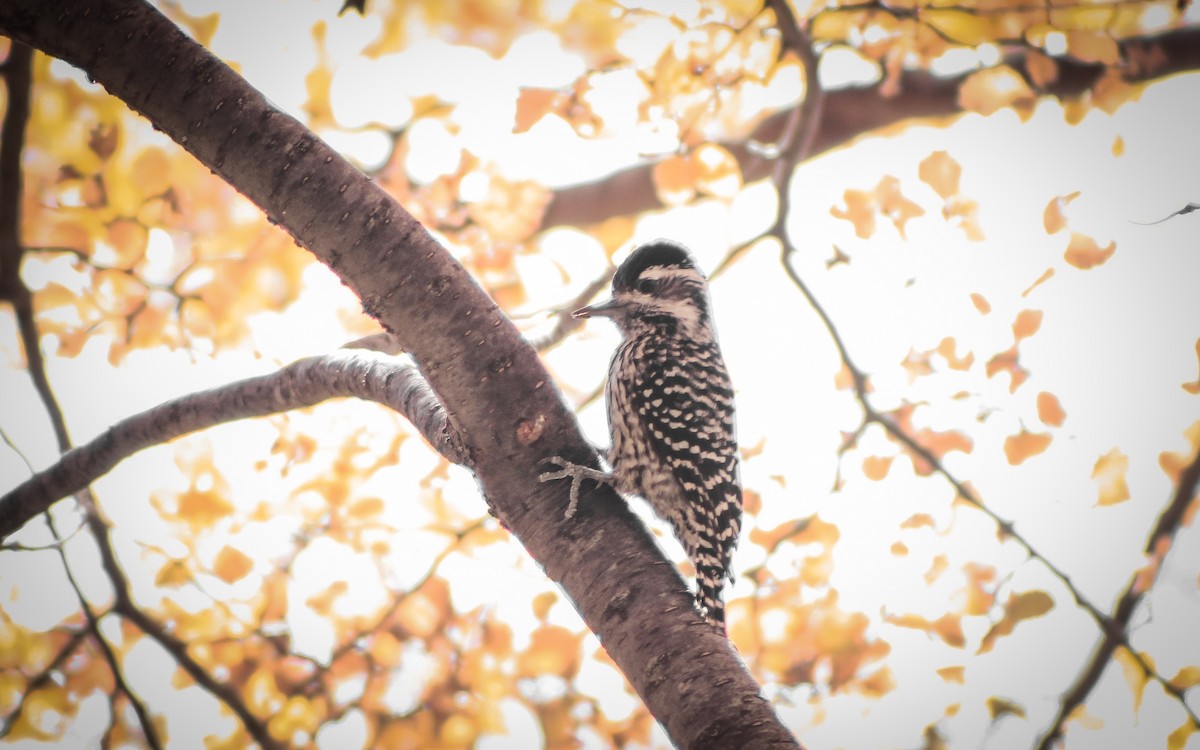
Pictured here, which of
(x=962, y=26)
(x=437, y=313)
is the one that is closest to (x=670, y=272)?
(x=437, y=313)

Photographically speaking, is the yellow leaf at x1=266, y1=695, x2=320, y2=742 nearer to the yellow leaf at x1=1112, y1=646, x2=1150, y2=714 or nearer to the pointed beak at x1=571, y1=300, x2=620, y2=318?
the pointed beak at x1=571, y1=300, x2=620, y2=318

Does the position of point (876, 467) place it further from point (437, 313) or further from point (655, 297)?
point (437, 313)

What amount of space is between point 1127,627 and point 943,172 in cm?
197

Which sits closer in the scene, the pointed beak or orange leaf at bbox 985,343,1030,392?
the pointed beak

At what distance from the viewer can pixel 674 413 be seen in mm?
2463

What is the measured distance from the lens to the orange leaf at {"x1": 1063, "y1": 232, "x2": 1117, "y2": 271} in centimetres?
340

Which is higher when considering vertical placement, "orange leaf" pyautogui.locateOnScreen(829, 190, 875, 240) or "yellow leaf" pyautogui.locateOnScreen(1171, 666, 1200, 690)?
"orange leaf" pyautogui.locateOnScreen(829, 190, 875, 240)

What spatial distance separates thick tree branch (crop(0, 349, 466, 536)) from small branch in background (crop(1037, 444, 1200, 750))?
107 inches

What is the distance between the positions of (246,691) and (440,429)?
244 centimetres

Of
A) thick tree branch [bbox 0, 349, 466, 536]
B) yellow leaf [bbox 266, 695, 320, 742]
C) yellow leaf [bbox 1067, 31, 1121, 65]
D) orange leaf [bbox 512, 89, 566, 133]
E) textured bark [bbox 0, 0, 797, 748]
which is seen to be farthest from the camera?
yellow leaf [bbox 266, 695, 320, 742]

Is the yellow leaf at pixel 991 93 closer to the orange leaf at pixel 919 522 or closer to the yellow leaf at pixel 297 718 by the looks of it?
the orange leaf at pixel 919 522

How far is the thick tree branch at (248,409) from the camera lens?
1864 mm

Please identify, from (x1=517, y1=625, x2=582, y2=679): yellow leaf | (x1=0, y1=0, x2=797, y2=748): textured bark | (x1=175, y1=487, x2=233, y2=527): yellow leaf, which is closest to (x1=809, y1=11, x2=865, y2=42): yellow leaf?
(x1=0, y1=0, x2=797, y2=748): textured bark

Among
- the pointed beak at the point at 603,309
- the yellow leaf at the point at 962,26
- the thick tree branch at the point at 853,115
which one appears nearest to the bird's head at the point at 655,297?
the pointed beak at the point at 603,309
